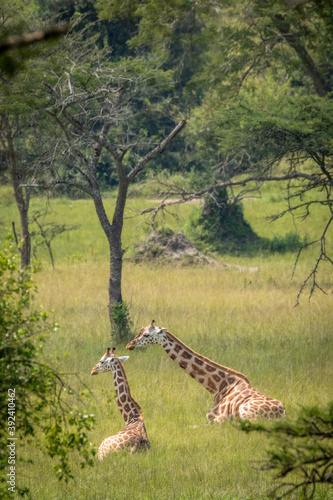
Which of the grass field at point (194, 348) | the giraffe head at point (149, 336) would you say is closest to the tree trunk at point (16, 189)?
the grass field at point (194, 348)

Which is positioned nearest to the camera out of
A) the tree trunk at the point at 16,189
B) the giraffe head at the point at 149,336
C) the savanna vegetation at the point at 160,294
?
the savanna vegetation at the point at 160,294

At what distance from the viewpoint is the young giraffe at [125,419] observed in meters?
5.94

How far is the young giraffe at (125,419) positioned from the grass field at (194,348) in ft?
0.37

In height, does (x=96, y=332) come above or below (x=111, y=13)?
below

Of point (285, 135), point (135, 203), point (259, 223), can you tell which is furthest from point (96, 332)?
point (135, 203)

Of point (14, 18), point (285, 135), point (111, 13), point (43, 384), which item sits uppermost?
point (111, 13)

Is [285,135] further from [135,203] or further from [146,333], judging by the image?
[135,203]

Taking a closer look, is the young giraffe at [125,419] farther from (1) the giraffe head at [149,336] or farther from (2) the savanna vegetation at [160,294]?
(1) the giraffe head at [149,336]

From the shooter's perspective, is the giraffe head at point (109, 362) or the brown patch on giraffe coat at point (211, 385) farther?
the brown patch on giraffe coat at point (211, 385)

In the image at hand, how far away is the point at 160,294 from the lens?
15211 mm

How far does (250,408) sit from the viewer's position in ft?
21.5

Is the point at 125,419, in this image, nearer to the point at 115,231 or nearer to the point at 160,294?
the point at 115,231

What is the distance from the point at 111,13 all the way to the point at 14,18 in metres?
3.36

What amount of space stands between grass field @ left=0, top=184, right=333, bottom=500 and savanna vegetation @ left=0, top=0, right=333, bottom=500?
0.03m
